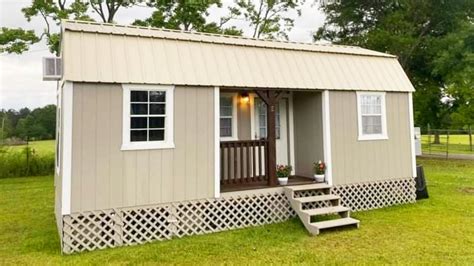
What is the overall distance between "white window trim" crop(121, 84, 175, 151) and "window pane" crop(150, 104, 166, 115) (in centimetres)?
7

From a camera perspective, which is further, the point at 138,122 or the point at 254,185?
the point at 254,185

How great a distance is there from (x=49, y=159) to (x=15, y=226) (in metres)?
8.48

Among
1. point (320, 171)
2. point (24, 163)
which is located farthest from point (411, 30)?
point (24, 163)

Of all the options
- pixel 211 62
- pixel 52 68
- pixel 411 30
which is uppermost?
pixel 411 30

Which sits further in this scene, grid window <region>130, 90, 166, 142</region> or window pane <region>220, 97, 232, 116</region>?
window pane <region>220, 97, 232, 116</region>

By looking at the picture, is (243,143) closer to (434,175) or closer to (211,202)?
(211,202)

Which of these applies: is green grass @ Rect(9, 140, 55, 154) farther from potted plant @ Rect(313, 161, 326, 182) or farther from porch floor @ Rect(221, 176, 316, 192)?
potted plant @ Rect(313, 161, 326, 182)

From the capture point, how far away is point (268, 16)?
67.3ft

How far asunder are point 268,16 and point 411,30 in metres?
8.14

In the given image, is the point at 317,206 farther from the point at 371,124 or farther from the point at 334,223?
the point at 371,124

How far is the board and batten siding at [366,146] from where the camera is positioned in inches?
295

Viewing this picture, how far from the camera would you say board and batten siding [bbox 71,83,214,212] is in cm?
530

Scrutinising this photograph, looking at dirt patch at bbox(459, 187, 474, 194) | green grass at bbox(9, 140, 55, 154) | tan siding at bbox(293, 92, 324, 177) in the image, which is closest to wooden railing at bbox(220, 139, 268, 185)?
tan siding at bbox(293, 92, 324, 177)

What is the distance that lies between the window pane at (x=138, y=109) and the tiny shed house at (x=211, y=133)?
2 centimetres
